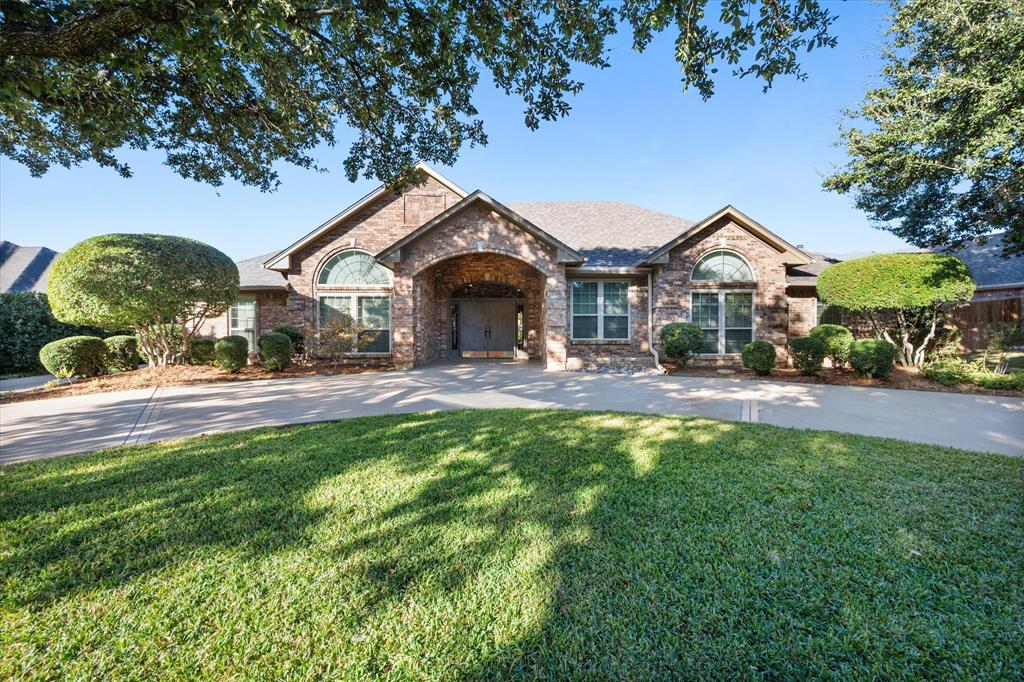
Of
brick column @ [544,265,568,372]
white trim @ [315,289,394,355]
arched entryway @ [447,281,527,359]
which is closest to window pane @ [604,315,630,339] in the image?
brick column @ [544,265,568,372]

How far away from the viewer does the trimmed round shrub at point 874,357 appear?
893cm

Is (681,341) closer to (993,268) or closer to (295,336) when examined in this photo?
(295,336)

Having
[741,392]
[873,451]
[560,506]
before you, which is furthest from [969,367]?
[560,506]

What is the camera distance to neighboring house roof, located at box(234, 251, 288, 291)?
44.0 ft

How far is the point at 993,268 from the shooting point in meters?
16.7

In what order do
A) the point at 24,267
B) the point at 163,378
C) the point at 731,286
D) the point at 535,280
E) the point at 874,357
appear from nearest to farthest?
the point at 874,357, the point at 163,378, the point at 731,286, the point at 535,280, the point at 24,267

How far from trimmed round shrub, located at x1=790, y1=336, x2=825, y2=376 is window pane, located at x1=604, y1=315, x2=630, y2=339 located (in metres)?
4.75

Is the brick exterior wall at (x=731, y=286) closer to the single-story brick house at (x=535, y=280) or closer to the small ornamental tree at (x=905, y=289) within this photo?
the single-story brick house at (x=535, y=280)

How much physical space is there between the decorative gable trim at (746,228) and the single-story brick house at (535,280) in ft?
0.13

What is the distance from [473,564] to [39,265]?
111 ft

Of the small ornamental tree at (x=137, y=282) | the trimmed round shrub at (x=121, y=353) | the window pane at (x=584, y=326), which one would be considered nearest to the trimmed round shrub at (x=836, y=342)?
the window pane at (x=584, y=326)

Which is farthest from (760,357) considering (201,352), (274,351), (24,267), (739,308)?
(24,267)

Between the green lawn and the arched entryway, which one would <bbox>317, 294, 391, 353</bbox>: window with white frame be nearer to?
the arched entryway

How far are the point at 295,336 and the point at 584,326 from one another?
9.51 meters
